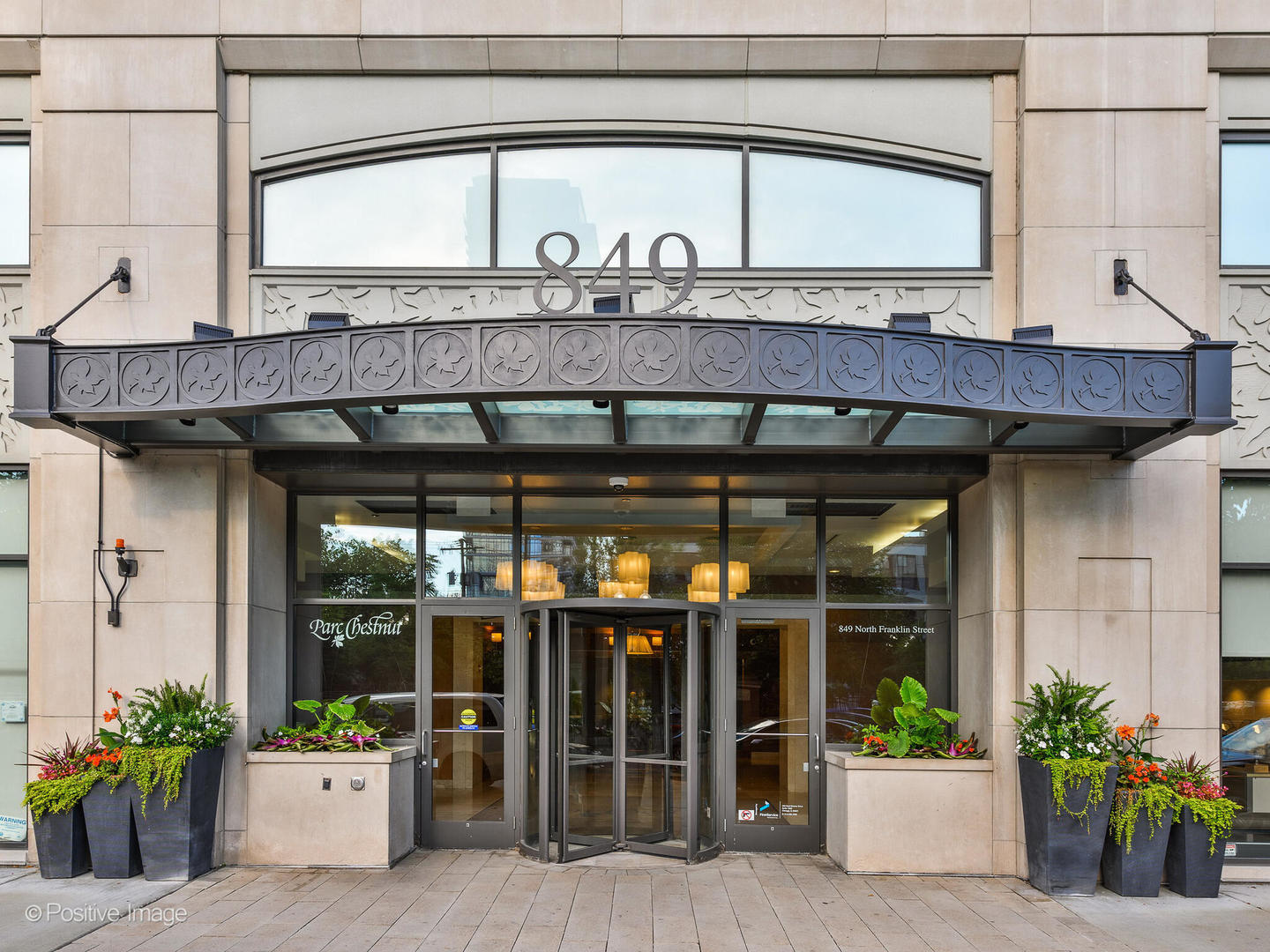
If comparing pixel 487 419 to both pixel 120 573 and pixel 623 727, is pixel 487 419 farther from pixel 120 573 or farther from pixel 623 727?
pixel 120 573

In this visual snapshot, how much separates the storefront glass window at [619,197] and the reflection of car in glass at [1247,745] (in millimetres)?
6501

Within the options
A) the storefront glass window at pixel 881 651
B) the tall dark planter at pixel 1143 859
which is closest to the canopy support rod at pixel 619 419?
the storefront glass window at pixel 881 651

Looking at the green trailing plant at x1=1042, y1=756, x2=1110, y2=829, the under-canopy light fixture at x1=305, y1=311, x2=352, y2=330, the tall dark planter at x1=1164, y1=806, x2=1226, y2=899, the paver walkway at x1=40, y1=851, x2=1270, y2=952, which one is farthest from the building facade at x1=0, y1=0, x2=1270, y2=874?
the tall dark planter at x1=1164, y1=806, x2=1226, y2=899

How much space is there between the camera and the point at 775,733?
10250 mm

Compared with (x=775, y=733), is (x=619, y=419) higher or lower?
higher

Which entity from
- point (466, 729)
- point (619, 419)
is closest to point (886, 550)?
point (619, 419)

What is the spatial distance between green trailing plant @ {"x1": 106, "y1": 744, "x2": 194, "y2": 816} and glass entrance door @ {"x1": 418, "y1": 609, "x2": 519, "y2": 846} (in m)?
2.40

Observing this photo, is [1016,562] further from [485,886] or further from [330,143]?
[330,143]

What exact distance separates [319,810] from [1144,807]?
7138mm

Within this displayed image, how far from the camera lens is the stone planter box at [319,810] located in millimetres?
9203

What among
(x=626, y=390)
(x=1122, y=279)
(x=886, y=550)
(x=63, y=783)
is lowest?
(x=63, y=783)

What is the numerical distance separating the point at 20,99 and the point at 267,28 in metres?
2.65

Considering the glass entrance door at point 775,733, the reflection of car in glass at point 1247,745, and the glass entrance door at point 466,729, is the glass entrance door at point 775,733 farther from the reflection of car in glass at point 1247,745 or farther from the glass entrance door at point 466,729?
the reflection of car in glass at point 1247,745

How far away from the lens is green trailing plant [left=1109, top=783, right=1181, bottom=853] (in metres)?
8.40
